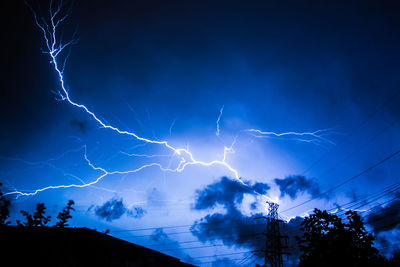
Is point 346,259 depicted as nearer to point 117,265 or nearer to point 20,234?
point 117,265

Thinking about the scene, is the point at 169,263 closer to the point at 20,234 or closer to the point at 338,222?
the point at 20,234

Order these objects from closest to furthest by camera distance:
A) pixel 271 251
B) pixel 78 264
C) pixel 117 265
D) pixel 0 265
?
pixel 0 265 → pixel 78 264 → pixel 117 265 → pixel 271 251

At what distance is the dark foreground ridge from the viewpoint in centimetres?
756

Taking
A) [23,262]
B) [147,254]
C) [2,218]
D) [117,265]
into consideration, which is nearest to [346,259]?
[147,254]

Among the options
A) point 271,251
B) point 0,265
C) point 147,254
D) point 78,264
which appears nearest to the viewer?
point 0,265

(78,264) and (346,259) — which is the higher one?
(346,259)

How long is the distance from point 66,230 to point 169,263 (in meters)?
4.59

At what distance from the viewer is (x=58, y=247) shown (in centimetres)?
785

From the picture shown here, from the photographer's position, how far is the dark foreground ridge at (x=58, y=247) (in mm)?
7562

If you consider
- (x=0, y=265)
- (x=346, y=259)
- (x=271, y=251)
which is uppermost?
(x=271, y=251)

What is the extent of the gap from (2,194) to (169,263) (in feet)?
41.8

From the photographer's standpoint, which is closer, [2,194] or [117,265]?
[117,265]

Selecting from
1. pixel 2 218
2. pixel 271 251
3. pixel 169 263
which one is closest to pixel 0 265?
pixel 169 263

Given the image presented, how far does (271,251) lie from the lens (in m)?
18.0
